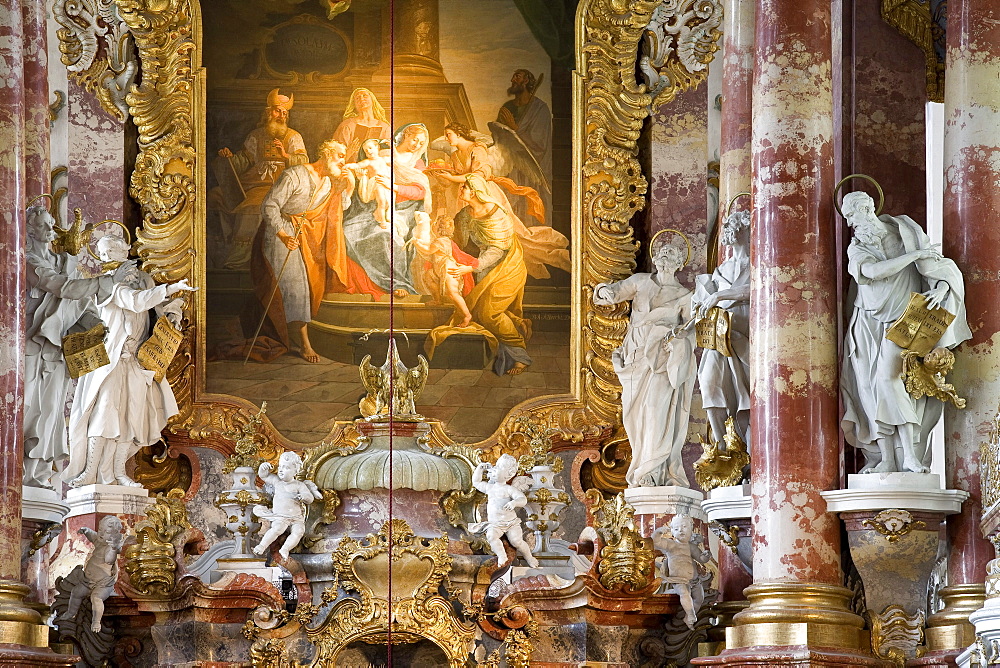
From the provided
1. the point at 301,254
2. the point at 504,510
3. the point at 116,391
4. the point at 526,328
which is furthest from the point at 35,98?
the point at 526,328

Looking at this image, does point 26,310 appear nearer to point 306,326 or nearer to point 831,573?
point 306,326

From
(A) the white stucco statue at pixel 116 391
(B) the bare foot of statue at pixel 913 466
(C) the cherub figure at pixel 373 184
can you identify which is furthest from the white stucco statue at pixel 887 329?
(C) the cherub figure at pixel 373 184

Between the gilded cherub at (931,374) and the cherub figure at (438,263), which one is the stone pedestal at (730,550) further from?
the cherub figure at (438,263)

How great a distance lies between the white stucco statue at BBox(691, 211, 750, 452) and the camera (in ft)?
47.5

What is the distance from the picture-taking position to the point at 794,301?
44.9ft

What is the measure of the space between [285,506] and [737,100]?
4.72m

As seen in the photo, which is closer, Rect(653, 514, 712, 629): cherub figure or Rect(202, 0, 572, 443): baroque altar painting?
Rect(653, 514, 712, 629): cherub figure

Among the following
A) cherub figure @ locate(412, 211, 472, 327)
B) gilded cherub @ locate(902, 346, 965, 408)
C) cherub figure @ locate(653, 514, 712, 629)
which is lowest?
cherub figure @ locate(653, 514, 712, 629)

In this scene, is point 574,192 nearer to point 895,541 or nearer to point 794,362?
point 794,362

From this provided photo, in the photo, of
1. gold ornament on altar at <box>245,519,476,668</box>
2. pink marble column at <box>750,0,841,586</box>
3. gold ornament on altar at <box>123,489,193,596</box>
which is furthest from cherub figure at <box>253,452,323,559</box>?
pink marble column at <box>750,0,841,586</box>

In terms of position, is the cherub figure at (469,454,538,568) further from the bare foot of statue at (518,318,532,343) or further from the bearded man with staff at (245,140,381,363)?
the bearded man with staff at (245,140,381,363)

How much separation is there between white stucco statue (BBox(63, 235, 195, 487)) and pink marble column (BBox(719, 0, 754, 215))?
4506 millimetres

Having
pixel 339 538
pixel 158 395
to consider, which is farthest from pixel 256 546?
pixel 158 395

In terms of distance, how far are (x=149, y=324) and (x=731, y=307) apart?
5542 mm
